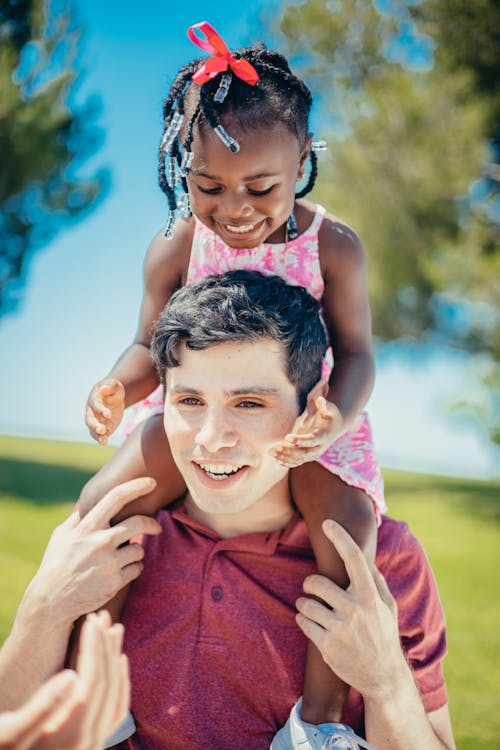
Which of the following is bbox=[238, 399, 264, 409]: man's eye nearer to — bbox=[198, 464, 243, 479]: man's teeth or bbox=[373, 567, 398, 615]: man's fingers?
bbox=[198, 464, 243, 479]: man's teeth

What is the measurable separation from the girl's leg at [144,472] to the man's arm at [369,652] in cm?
55

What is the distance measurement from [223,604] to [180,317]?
86 cm

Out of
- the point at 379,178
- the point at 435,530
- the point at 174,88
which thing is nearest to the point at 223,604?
the point at 174,88

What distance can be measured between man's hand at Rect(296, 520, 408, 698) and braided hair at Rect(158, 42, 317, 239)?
1119 mm

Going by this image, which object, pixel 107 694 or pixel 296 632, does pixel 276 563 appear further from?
pixel 107 694

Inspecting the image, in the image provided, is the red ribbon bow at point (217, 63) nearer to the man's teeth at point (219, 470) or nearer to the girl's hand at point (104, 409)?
the girl's hand at point (104, 409)

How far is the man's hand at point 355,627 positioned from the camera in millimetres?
2154

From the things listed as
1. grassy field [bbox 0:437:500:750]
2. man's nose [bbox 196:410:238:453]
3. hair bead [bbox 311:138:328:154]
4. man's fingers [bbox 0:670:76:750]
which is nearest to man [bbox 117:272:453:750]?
man's nose [bbox 196:410:238:453]

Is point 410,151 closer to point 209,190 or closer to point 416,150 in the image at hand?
point 416,150

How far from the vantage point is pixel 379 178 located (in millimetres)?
11727

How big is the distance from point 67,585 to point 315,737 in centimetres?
80

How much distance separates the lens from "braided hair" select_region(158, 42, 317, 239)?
2299mm

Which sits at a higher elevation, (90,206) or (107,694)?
(90,206)

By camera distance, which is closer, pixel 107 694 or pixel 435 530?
pixel 107 694
